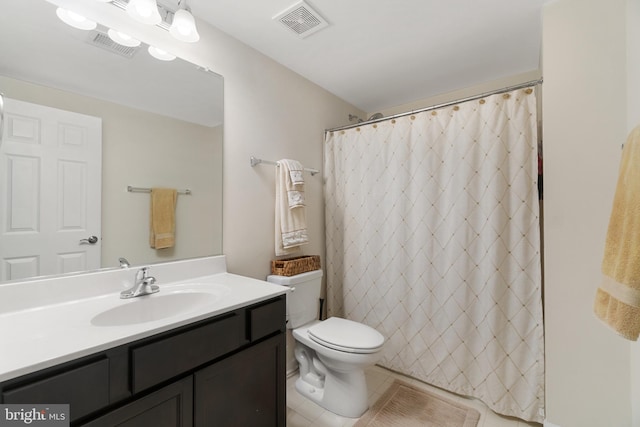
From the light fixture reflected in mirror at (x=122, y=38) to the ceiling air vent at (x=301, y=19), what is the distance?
0.72 m

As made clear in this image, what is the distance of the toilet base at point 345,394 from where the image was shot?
1.59 metres

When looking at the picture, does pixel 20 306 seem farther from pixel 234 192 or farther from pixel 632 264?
pixel 632 264

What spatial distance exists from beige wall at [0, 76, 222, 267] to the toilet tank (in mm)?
491

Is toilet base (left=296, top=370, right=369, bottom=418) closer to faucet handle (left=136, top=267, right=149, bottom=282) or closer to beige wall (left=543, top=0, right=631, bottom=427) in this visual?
beige wall (left=543, top=0, right=631, bottom=427)

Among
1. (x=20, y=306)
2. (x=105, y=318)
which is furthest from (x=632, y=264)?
(x=20, y=306)

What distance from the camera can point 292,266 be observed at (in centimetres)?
182

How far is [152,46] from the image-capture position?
132 cm

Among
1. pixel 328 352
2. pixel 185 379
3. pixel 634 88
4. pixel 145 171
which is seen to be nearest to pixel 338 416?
pixel 328 352

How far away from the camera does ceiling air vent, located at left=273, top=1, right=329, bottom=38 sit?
56.1 inches

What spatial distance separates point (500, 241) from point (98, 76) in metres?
2.23

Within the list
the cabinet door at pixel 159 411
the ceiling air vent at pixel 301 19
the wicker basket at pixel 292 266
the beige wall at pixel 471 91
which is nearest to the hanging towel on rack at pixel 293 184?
the wicker basket at pixel 292 266

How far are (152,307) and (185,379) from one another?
0.40m

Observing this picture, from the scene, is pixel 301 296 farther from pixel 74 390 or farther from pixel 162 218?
pixel 74 390

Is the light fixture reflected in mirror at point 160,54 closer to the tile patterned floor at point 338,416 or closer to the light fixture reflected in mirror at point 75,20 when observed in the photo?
the light fixture reflected in mirror at point 75,20
